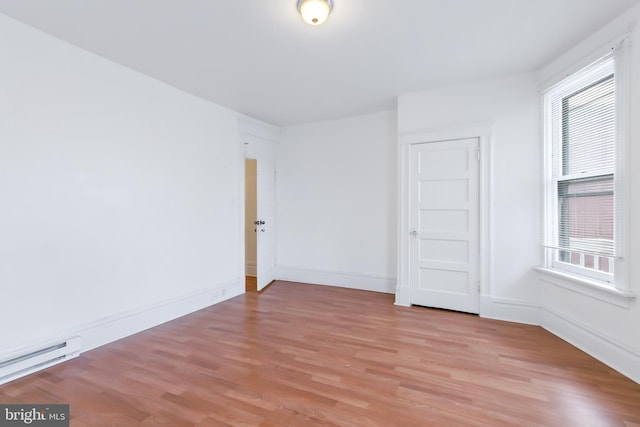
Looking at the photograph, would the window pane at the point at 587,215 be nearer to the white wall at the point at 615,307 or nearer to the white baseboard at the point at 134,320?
the white wall at the point at 615,307

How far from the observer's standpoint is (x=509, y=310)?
10.8ft

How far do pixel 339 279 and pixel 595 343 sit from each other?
312 centimetres

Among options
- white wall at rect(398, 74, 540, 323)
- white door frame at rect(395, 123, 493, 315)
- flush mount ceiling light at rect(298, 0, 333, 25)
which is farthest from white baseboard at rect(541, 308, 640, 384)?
flush mount ceiling light at rect(298, 0, 333, 25)

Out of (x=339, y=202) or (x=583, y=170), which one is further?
(x=339, y=202)

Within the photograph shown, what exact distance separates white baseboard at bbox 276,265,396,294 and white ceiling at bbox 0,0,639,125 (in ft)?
9.17

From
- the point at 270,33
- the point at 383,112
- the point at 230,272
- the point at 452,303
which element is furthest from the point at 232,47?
the point at 452,303

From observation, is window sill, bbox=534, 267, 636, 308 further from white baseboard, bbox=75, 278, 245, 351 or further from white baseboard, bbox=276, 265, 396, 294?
white baseboard, bbox=75, 278, 245, 351

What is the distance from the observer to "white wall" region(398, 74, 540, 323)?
3201mm

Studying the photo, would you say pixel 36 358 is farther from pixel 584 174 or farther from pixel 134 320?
pixel 584 174

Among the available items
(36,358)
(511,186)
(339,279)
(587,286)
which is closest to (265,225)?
(339,279)

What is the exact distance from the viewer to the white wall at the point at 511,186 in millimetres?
3201

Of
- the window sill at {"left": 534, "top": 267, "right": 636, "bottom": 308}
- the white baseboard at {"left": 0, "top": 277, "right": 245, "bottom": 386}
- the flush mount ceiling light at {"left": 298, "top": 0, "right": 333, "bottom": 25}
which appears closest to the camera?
the flush mount ceiling light at {"left": 298, "top": 0, "right": 333, "bottom": 25}

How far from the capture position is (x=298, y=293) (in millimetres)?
4457

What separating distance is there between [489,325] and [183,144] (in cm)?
419
